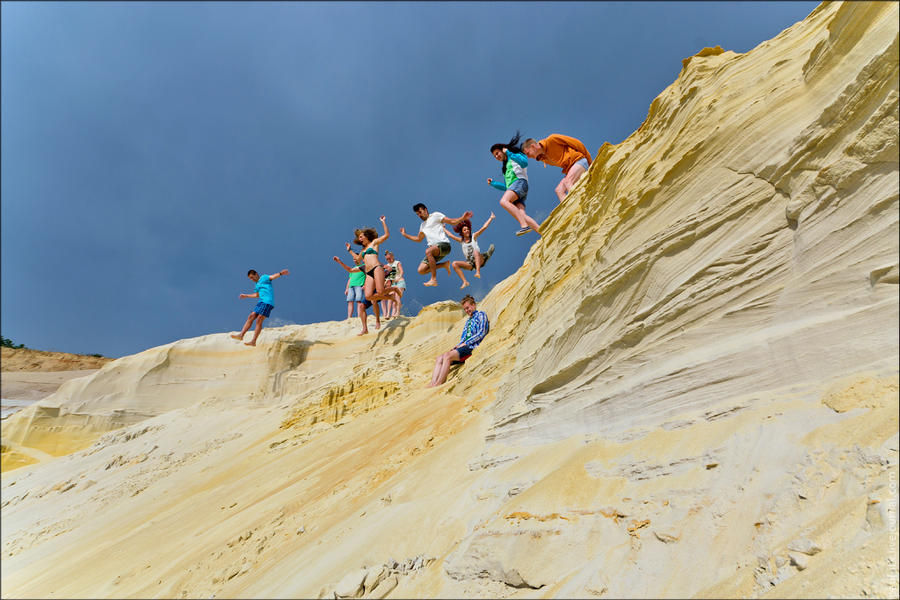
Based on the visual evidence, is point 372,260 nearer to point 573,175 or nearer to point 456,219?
point 456,219

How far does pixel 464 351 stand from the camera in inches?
295

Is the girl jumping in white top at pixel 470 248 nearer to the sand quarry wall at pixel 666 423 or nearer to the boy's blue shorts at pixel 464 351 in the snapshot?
the boy's blue shorts at pixel 464 351

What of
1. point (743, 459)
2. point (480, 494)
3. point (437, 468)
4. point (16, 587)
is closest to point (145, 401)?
point (16, 587)

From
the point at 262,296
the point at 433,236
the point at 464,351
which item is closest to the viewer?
the point at 464,351

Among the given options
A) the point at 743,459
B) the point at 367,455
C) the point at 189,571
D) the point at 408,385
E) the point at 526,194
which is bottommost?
the point at 743,459

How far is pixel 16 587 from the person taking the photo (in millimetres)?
3449

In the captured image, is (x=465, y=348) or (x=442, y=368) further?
(x=465, y=348)

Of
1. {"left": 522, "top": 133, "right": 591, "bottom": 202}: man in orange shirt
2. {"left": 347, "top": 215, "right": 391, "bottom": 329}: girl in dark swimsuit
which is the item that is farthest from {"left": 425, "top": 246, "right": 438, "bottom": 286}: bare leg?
{"left": 522, "top": 133, "right": 591, "bottom": 202}: man in orange shirt

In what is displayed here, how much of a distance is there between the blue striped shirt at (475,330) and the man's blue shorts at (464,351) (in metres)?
0.06

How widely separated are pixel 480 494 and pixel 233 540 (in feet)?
8.20

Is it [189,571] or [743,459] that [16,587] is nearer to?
[189,571]

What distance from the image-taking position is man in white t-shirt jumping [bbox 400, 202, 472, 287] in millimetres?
9422

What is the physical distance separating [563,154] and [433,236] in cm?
342

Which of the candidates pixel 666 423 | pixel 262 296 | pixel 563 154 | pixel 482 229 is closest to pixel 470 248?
pixel 482 229
